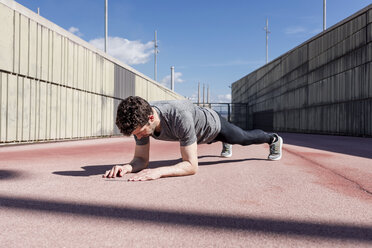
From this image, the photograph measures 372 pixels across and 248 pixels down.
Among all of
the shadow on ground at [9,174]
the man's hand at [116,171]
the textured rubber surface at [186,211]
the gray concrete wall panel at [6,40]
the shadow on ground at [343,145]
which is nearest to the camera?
the textured rubber surface at [186,211]

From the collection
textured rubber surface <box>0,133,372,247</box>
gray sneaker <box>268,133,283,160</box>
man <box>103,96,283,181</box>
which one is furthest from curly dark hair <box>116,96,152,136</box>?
gray sneaker <box>268,133,283,160</box>

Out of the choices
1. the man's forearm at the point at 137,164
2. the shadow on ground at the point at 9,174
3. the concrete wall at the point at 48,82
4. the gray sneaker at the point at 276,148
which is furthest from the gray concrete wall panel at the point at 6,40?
the gray sneaker at the point at 276,148

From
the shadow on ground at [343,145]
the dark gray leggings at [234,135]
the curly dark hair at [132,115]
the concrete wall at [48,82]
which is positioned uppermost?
the concrete wall at [48,82]

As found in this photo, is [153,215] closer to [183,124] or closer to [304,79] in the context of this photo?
[183,124]

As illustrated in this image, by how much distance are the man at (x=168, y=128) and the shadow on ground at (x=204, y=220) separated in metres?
0.66

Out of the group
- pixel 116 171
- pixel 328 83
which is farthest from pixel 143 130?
pixel 328 83

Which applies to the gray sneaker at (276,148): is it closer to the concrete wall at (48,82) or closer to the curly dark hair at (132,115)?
the curly dark hair at (132,115)

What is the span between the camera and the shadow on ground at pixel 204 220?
51.4 inches

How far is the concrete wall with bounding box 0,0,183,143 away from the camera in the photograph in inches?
266

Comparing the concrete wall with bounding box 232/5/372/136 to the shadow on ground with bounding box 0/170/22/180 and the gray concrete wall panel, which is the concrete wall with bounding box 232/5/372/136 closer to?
the shadow on ground with bounding box 0/170/22/180

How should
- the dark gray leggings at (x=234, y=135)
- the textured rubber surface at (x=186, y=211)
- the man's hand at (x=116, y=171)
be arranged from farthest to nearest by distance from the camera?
the dark gray leggings at (x=234, y=135), the man's hand at (x=116, y=171), the textured rubber surface at (x=186, y=211)

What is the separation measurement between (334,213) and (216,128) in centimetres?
155

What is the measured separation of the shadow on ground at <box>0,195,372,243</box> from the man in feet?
2.15

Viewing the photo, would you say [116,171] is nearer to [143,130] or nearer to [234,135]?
[143,130]
